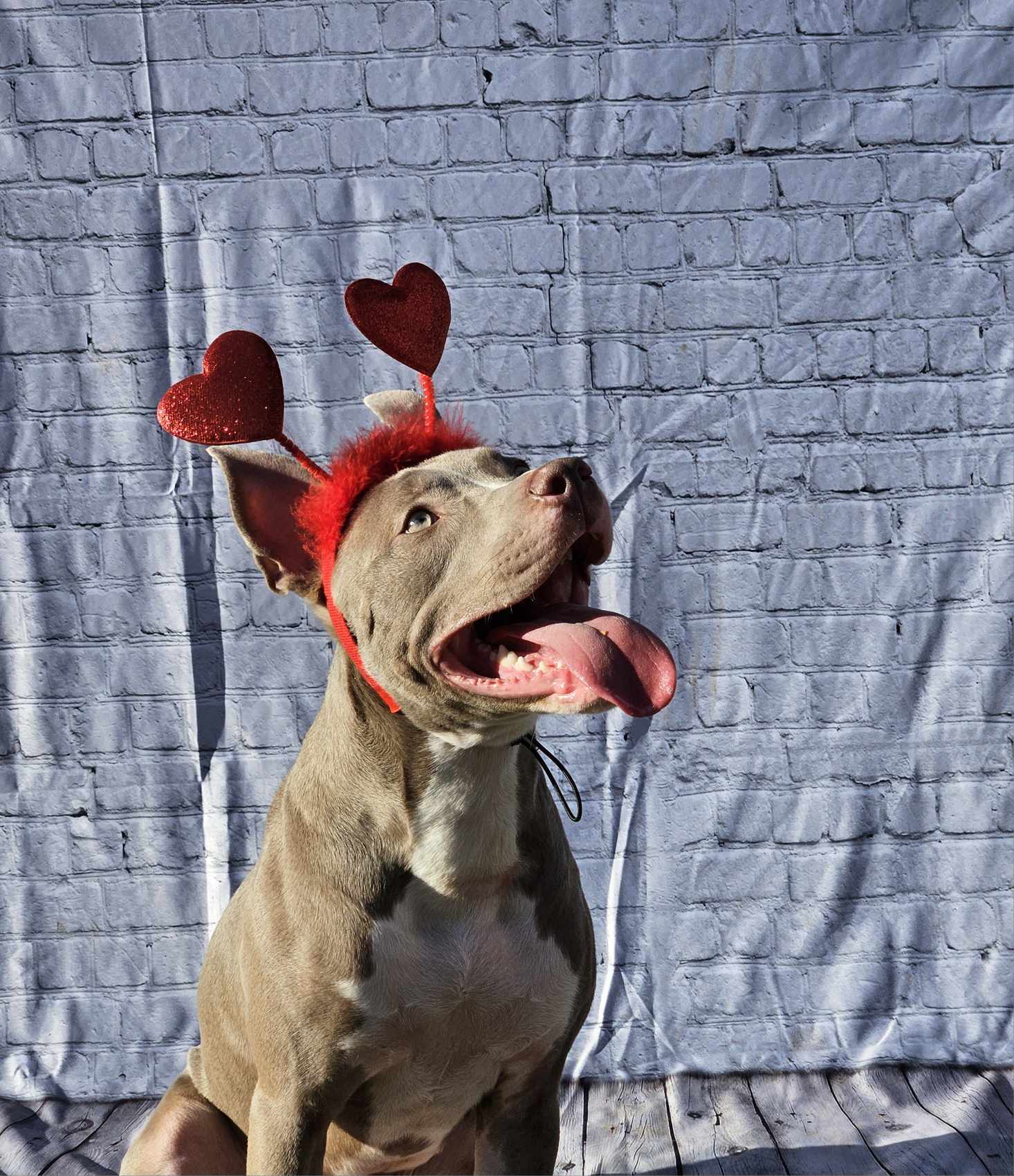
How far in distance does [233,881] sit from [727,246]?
6.32ft

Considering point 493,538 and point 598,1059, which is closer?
point 493,538

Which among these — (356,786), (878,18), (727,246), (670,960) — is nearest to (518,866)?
(356,786)

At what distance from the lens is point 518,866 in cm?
179

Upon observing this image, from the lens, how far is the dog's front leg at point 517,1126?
1.86m

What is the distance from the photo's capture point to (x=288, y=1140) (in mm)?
1700

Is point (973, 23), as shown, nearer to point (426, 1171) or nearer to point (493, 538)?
point (493, 538)

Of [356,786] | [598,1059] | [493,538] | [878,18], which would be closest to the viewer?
[493,538]

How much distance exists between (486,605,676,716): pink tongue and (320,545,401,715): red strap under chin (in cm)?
24

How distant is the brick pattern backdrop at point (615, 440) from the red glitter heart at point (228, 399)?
1.07m

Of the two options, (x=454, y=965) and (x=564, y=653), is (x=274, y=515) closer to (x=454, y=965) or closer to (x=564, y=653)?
(x=564, y=653)

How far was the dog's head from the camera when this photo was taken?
4.81ft

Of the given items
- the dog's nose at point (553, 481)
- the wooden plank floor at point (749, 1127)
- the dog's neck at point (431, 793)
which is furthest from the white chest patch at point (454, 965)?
the wooden plank floor at point (749, 1127)

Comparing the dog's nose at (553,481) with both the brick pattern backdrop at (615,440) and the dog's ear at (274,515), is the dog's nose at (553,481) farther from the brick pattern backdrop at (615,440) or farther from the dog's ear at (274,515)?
the brick pattern backdrop at (615,440)

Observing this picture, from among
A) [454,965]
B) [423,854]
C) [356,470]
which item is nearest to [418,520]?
[356,470]
